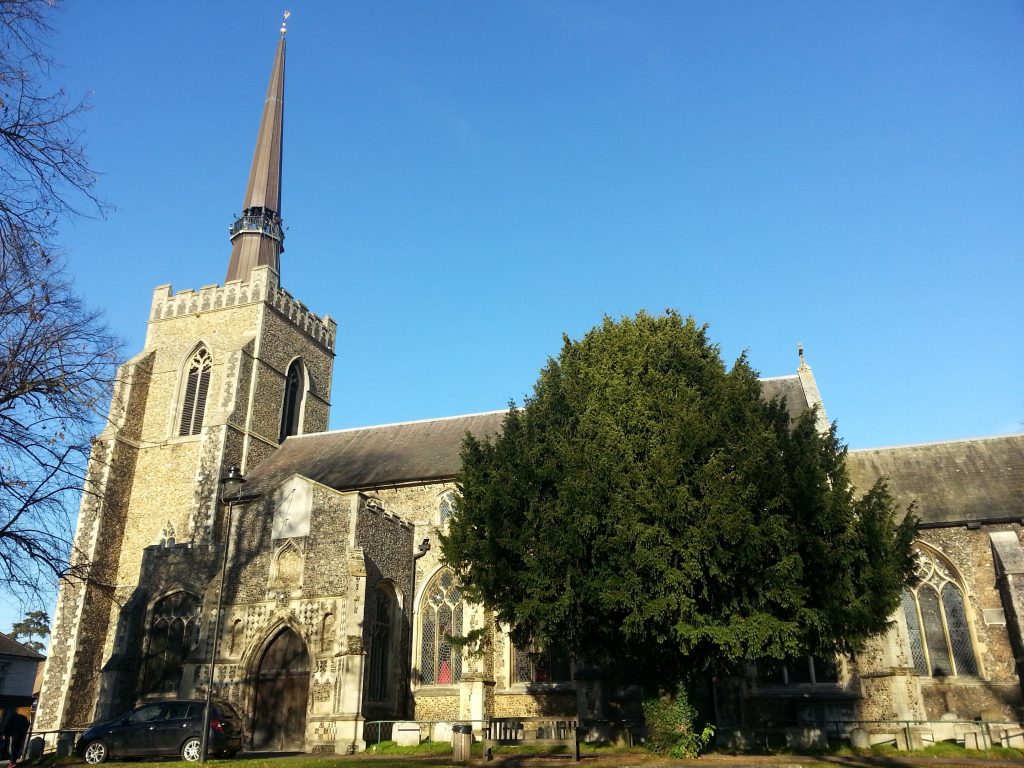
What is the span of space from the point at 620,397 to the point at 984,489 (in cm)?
1386

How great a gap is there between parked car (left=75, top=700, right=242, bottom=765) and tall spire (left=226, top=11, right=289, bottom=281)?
21.3 metres

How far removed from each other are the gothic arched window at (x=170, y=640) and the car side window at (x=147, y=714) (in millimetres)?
5650

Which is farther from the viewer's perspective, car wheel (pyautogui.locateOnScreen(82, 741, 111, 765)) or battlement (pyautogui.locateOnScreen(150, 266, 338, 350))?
battlement (pyautogui.locateOnScreen(150, 266, 338, 350))

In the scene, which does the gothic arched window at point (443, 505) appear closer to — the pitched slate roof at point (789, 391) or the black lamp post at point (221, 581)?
the black lamp post at point (221, 581)

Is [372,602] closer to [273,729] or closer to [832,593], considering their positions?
[273,729]

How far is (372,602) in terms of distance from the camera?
21.0 metres

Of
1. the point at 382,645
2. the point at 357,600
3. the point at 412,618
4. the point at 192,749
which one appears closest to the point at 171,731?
the point at 192,749

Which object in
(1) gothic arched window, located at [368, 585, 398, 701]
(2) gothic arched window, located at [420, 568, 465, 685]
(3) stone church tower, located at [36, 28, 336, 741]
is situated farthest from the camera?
(3) stone church tower, located at [36, 28, 336, 741]

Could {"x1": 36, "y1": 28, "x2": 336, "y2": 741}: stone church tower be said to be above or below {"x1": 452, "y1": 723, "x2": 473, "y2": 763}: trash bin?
above

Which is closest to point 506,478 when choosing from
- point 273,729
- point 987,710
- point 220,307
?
point 273,729

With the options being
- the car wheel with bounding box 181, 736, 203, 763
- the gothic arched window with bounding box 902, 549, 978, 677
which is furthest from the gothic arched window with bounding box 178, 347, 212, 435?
the gothic arched window with bounding box 902, 549, 978, 677

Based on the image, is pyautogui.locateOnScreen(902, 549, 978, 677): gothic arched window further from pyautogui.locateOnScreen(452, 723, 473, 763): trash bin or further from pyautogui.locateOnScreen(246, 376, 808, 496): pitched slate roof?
pyautogui.locateOnScreen(452, 723, 473, 763): trash bin

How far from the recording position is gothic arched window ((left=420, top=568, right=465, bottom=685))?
23.0 m

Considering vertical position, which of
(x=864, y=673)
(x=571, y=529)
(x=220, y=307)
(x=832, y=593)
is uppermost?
(x=220, y=307)
